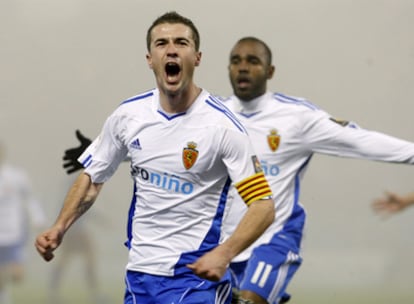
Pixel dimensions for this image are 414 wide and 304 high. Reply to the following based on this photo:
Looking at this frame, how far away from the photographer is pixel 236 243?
14.0ft

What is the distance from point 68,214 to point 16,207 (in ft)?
22.2

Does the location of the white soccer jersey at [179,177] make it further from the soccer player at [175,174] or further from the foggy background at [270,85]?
the foggy background at [270,85]

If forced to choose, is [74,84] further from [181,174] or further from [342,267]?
[181,174]

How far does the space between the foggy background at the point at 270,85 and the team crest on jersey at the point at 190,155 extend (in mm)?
7508

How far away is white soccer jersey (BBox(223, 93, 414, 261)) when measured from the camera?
6988 millimetres

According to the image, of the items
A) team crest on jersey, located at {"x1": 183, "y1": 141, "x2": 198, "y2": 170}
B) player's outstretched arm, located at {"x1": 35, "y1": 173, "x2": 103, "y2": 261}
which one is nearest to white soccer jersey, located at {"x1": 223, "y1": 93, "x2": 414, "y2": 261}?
player's outstretched arm, located at {"x1": 35, "y1": 173, "x2": 103, "y2": 261}

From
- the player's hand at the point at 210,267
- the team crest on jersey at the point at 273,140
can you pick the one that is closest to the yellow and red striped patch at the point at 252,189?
the player's hand at the point at 210,267

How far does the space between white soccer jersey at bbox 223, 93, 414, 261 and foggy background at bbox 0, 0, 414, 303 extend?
5.07 meters

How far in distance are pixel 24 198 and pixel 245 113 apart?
503 centimetres

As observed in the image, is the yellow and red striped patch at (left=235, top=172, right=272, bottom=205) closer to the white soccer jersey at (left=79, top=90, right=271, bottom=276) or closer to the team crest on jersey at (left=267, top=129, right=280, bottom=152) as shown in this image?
the white soccer jersey at (left=79, top=90, right=271, bottom=276)

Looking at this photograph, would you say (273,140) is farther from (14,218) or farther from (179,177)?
(14,218)

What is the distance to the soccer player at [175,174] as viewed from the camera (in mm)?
4672

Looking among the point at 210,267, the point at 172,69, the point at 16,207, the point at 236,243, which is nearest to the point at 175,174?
the point at 172,69

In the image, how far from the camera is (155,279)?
4762 millimetres
